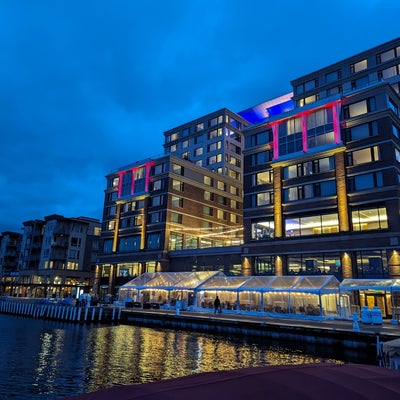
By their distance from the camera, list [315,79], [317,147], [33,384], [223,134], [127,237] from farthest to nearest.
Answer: [223,134], [127,237], [315,79], [317,147], [33,384]

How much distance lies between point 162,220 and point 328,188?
31047 mm

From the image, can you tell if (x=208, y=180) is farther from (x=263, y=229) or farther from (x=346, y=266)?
(x=346, y=266)

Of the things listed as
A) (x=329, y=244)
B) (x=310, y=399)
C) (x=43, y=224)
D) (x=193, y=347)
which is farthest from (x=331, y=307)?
(x=43, y=224)

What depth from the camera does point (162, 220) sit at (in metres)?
67.1

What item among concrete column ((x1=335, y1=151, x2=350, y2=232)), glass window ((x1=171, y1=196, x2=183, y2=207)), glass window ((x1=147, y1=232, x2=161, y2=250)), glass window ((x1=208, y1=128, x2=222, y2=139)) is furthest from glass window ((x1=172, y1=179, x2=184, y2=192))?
concrete column ((x1=335, y1=151, x2=350, y2=232))

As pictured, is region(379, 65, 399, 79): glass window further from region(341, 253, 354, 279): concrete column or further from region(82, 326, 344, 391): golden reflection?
region(82, 326, 344, 391): golden reflection

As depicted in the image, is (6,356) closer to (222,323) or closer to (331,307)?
(222,323)

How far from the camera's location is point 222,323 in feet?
113

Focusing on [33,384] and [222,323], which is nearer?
[33,384]

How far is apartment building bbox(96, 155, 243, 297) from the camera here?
6606 cm

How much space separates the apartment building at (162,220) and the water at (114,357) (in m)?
31.5

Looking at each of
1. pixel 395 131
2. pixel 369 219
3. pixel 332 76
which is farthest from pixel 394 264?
pixel 332 76

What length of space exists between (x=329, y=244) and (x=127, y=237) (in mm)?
41519

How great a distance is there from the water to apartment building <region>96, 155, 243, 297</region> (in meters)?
31.5
